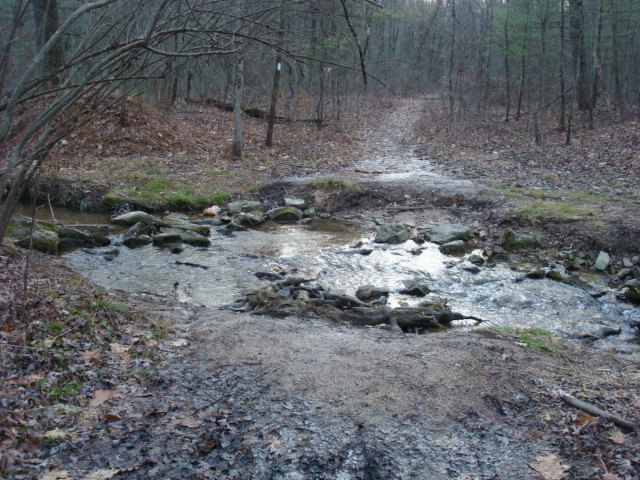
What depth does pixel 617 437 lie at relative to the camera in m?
3.48

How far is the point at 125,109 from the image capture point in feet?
54.6

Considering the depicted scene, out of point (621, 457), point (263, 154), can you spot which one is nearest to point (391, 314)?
point (621, 457)

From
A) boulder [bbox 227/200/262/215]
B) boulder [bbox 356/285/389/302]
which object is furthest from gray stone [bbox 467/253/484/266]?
boulder [bbox 227/200/262/215]

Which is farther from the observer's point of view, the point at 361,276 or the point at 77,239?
the point at 77,239

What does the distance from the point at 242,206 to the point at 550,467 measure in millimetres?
10074

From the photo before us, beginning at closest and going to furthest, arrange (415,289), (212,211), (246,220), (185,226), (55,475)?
(55,475) < (415,289) < (185,226) < (246,220) < (212,211)

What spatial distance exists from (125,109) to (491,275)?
1306 centimetres

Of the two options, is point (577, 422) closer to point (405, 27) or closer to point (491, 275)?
point (491, 275)

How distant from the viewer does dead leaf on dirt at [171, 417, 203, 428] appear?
11.7ft

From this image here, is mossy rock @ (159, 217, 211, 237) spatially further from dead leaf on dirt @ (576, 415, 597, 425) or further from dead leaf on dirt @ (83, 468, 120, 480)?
dead leaf on dirt @ (576, 415, 597, 425)

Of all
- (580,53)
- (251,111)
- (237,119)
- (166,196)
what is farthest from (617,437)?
(251,111)

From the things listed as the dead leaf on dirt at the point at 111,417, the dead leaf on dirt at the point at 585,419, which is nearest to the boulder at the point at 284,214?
the dead leaf on dirt at the point at 111,417

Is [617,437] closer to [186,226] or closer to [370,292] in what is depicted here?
[370,292]

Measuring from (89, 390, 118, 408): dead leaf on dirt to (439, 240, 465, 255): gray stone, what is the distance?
7.31 meters
